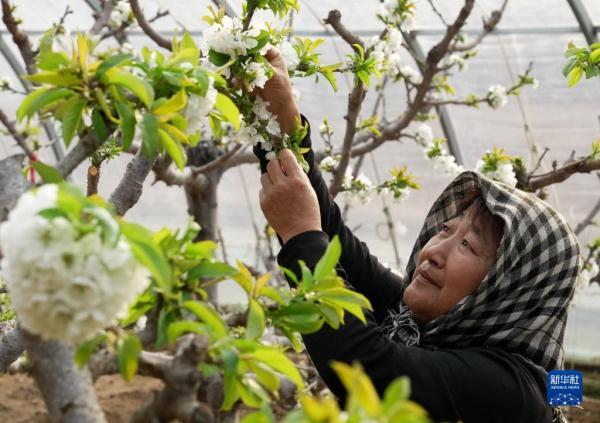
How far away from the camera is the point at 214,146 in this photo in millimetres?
5406

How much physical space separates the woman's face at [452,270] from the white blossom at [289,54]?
0.58 meters

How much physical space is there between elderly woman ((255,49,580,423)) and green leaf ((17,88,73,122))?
2.31ft

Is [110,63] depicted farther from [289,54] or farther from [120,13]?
[120,13]

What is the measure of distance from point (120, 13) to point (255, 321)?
5030 millimetres

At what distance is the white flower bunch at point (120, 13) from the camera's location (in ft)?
18.4

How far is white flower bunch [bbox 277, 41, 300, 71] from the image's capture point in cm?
178

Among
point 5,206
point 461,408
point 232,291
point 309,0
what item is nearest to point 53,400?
point 5,206

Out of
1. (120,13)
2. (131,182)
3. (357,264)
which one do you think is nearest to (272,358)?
(131,182)

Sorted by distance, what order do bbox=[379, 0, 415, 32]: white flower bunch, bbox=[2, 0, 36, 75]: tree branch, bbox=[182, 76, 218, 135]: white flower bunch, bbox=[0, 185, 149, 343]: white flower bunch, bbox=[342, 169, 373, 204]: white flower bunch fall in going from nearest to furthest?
1. bbox=[0, 185, 149, 343]: white flower bunch
2. bbox=[182, 76, 218, 135]: white flower bunch
3. bbox=[2, 0, 36, 75]: tree branch
4. bbox=[342, 169, 373, 204]: white flower bunch
5. bbox=[379, 0, 415, 32]: white flower bunch

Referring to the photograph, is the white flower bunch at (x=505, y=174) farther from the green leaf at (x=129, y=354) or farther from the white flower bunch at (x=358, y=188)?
the green leaf at (x=129, y=354)

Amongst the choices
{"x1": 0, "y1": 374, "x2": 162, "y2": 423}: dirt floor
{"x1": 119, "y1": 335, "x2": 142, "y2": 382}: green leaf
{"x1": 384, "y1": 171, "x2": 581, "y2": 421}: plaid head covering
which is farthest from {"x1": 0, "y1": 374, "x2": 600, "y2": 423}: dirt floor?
{"x1": 119, "y1": 335, "x2": 142, "y2": 382}: green leaf

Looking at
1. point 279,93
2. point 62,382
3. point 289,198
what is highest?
point 279,93

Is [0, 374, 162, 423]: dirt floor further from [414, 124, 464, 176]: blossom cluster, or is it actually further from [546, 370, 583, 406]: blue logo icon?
[546, 370, 583, 406]: blue logo icon

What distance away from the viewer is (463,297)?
2027 mm
